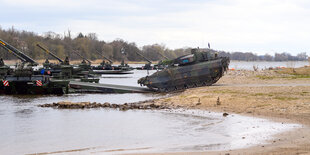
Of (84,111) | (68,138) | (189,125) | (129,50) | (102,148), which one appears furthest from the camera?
(129,50)

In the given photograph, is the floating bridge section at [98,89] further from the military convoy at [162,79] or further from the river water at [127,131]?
the river water at [127,131]

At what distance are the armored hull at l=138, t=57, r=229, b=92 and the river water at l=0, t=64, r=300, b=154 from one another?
11590 millimetres

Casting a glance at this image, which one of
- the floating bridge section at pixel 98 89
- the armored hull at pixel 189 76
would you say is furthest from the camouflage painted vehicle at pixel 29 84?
the armored hull at pixel 189 76

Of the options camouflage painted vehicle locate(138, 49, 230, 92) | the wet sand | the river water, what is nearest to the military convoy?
camouflage painted vehicle locate(138, 49, 230, 92)

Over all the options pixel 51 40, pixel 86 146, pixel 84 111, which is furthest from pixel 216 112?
pixel 51 40

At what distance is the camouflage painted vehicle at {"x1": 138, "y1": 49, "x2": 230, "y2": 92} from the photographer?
3020cm

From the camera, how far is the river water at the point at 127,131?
36.8ft

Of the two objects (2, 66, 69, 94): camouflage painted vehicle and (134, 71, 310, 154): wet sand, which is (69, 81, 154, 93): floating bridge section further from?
(134, 71, 310, 154): wet sand

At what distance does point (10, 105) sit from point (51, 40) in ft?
374

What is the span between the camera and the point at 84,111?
1938 centimetres

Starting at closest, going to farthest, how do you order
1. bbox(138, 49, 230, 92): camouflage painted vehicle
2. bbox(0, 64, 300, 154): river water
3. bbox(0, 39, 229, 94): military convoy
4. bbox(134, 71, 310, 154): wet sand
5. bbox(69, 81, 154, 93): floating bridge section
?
bbox(134, 71, 310, 154): wet sand, bbox(0, 64, 300, 154): river water, bbox(0, 39, 229, 94): military convoy, bbox(69, 81, 154, 93): floating bridge section, bbox(138, 49, 230, 92): camouflage painted vehicle

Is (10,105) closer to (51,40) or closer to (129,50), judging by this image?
(51,40)

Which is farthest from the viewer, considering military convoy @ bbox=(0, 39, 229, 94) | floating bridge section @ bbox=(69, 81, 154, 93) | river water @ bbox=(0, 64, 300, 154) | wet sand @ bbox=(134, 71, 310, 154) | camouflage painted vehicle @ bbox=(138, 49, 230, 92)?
camouflage painted vehicle @ bbox=(138, 49, 230, 92)

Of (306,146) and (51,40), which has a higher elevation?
(51,40)
